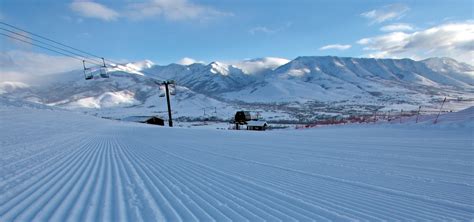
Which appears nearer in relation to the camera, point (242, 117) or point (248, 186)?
point (248, 186)

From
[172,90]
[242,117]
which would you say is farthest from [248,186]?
[242,117]

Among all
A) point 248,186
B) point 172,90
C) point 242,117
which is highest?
point 172,90

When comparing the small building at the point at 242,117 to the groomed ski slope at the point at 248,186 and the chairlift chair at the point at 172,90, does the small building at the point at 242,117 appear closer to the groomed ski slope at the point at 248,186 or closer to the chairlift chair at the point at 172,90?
the chairlift chair at the point at 172,90

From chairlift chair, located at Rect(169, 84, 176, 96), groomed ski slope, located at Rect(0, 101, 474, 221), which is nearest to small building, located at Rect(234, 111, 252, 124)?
chairlift chair, located at Rect(169, 84, 176, 96)

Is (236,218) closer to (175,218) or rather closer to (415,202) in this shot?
(175,218)

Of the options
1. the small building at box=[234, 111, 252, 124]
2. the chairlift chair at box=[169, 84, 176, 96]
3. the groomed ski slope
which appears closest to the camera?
the groomed ski slope

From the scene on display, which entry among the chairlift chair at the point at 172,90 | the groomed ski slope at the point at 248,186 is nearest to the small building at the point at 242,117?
the chairlift chair at the point at 172,90

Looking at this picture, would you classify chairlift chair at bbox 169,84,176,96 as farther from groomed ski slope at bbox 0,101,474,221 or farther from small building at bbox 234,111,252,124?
groomed ski slope at bbox 0,101,474,221

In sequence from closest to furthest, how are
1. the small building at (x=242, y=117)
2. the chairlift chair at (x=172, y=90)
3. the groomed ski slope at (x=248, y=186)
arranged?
the groomed ski slope at (x=248, y=186) < the chairlift chair at (x=172, y=90) < the small building at (x=242, y=117)

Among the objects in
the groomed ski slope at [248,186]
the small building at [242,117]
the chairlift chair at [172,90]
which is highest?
the chairlift chair at [172,90]

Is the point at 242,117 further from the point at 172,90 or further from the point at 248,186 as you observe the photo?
the point at 248,186

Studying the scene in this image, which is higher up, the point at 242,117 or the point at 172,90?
the point at 172,90

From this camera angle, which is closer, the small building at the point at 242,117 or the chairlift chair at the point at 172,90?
the chairlift chair at the point at 172,90

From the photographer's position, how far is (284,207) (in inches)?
187
